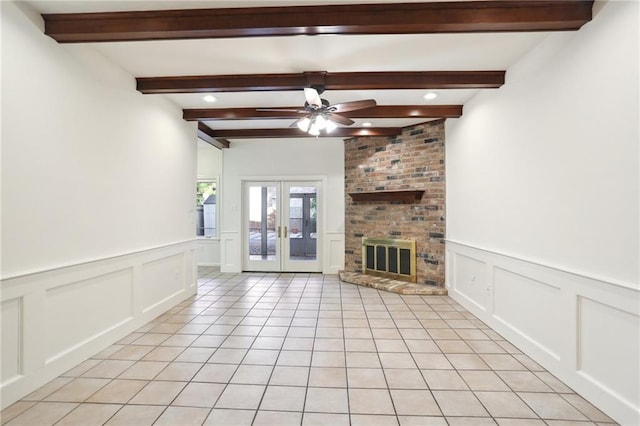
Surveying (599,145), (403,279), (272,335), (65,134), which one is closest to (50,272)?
(65,134)

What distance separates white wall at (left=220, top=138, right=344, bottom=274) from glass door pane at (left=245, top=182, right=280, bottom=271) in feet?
0.70

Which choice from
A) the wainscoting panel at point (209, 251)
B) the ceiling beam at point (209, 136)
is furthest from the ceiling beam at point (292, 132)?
the wainscoting panel at point (209, 251)

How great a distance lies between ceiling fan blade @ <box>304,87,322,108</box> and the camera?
9.67 ft

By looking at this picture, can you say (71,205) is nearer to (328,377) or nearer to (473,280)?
(328,377)

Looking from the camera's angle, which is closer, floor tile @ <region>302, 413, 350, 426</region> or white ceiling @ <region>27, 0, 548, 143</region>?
floor tile @ <region>302, 413, 350, 426</region>

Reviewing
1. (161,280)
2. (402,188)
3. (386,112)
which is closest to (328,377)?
(161,280)

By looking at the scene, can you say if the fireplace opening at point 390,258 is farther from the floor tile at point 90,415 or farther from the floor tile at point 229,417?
the floor tile at point 90,415

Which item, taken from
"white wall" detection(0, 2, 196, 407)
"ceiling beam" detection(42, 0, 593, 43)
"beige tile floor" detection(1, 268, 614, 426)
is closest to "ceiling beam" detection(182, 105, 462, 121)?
"white wall" detection(0, 2, 196, 407)

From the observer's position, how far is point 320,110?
335cm

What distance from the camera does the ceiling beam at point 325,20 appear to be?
2156 mm

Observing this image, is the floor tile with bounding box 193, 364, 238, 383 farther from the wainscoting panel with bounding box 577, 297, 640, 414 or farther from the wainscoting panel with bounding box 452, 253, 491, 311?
the wainscoting panel with bounding box 452, 253, 491, 311

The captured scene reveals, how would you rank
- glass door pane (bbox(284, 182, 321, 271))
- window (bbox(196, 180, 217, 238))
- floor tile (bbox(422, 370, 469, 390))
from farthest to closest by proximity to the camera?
window (bbox(196, 180, 217, 238)) < glass door pane (bbox(284, 182, 321, 271)) < floor tile (bbox(422, 370, 469, 390))

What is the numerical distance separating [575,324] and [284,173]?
5207 millimetres

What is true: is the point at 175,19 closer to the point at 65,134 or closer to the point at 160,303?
the point at 65,134
